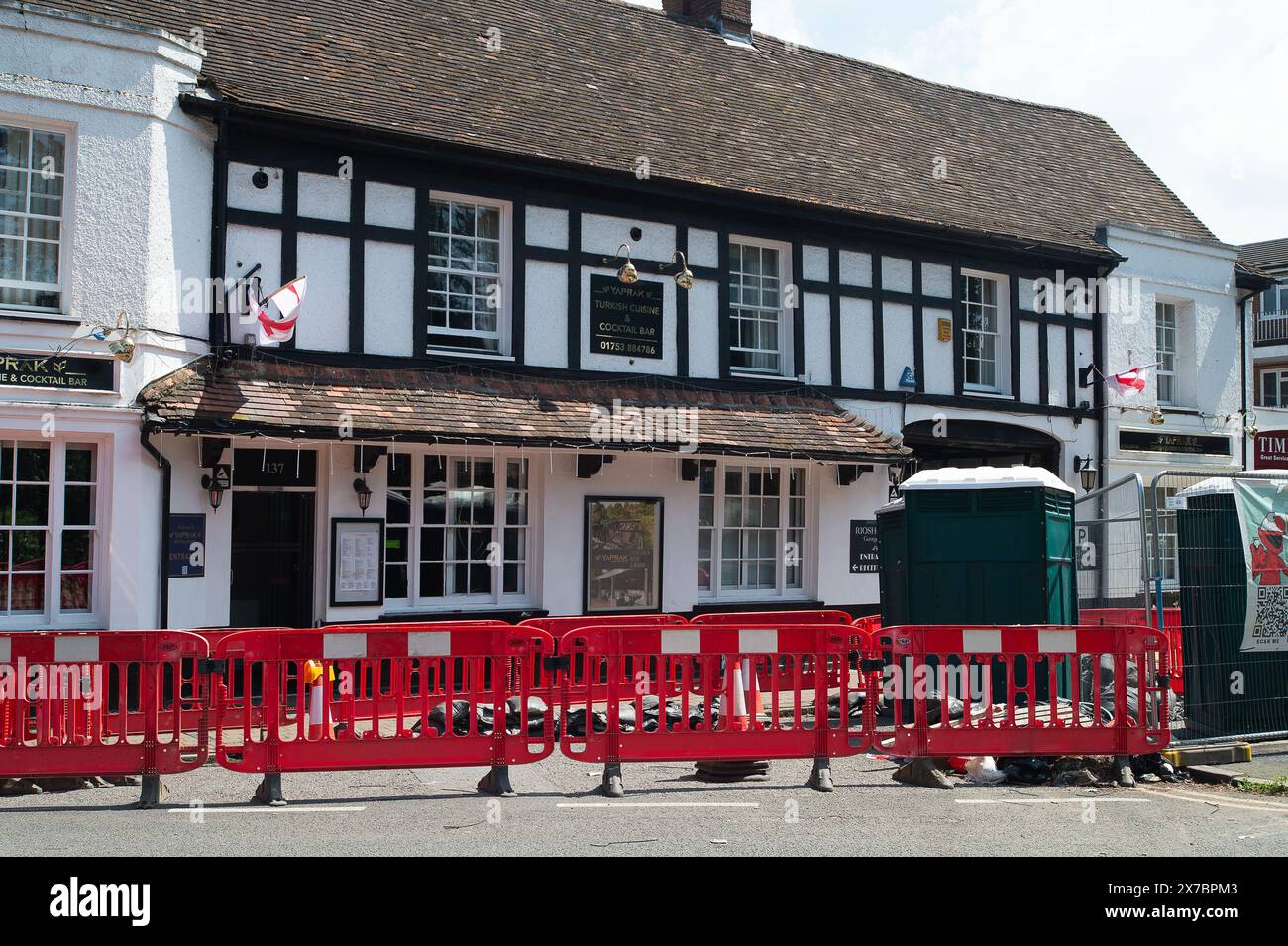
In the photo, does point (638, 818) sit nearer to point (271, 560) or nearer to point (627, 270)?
point (271, 560)

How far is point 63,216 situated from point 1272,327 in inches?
1682

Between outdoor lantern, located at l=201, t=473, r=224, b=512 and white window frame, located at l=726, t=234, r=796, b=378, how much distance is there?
6.98m

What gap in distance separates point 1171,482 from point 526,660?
48.8ft

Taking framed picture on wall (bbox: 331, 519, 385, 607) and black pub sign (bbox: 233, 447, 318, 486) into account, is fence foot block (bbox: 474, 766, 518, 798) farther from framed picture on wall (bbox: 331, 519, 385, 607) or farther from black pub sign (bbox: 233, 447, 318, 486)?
black pub sign (bbox: 233, 447, 318, 486)

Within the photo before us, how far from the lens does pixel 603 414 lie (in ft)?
47.8

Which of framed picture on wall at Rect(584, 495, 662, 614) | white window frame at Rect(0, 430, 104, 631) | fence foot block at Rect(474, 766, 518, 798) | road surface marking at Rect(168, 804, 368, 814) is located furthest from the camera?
framed picture on wall at Rect(584, 495, 662, 614)

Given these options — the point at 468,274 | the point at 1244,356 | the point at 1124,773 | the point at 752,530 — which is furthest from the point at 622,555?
the point at 1244,356

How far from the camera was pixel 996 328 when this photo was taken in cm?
1872

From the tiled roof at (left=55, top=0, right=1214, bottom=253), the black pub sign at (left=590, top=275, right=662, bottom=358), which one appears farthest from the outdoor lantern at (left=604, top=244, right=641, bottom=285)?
the tiled roof at (left=55, top=0, right=1214, bottom=253)

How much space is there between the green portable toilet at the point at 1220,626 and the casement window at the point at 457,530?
24.7 ft

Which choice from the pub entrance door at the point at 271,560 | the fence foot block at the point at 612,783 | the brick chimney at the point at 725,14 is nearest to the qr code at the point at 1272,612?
the fence foot block at the point at 612,783

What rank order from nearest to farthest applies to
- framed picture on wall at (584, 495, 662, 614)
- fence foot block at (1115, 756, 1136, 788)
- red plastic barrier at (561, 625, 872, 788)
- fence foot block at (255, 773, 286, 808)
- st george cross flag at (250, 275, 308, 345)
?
fence foot block at (255, 773, 286, 808), red plastic barrier at (561, 625, 872, 788), fence foot block at (1115, 756, 1136, 788), st george cross flag at (250, 275, 308, 345), framed picture on wall at (584, 495, 662, 614)

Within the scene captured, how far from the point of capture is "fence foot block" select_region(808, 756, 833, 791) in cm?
856
